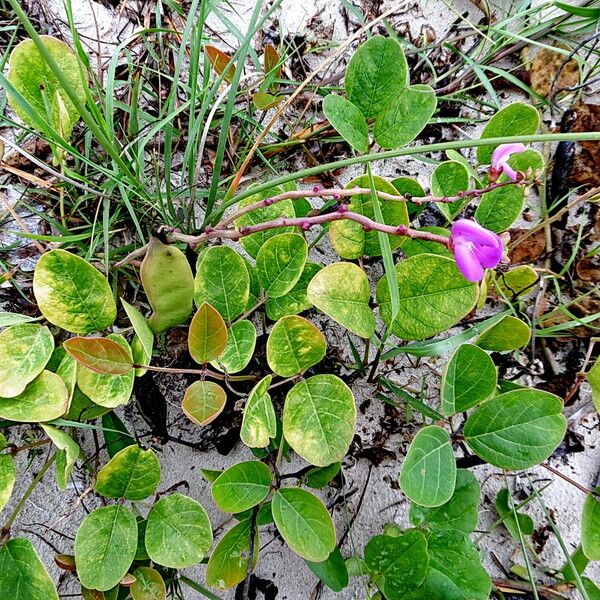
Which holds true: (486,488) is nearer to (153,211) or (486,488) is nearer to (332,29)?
(153,211)

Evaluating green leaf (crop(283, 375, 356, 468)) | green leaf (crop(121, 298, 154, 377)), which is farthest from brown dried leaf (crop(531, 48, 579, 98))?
green leaf (crop(121, 298, 154, 377))

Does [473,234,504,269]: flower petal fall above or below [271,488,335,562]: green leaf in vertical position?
above

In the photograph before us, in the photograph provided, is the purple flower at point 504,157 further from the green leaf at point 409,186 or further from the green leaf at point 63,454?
the green leaf at point 63,454

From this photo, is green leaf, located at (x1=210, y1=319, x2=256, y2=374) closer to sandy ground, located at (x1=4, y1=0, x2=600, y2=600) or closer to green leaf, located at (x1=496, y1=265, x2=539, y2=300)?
sandy ground, located at (x1=4, y1=0, x2=600, y2=600)

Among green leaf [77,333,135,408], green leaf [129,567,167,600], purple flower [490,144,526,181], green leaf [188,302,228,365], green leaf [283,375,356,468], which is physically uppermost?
purple flower [490,144,526,181]

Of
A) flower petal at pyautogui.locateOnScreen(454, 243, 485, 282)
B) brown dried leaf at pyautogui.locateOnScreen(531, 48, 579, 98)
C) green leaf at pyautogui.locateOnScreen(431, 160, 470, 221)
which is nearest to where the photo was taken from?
flower petal at pyautogui.locateOnScreen(454, 243, 485, 282)

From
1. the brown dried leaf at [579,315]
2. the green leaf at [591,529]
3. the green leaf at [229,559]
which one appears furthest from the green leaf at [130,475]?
the brown dried leaf at [579,315]

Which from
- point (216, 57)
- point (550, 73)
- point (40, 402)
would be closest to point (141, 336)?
point (40, 402)
